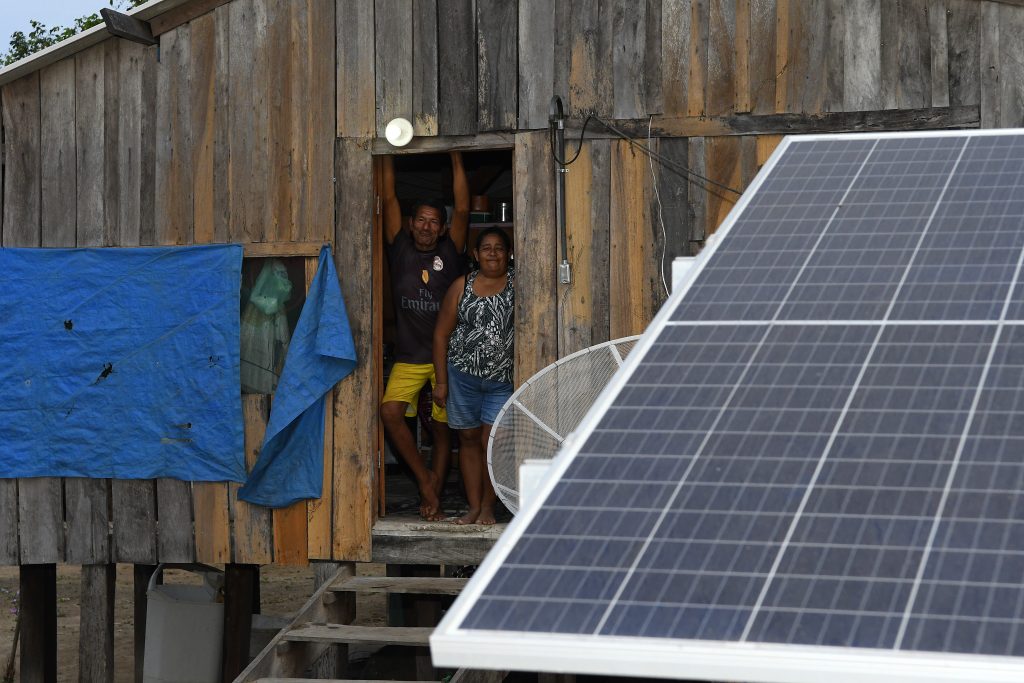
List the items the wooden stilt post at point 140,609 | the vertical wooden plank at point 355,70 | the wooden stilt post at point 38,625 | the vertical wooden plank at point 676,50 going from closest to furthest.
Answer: the vertical wooden plank at point 676,50, the vertical wooden plank at point 355,70, the wooden stilt post at point 38,625, the wooden stilt post at point 140,609

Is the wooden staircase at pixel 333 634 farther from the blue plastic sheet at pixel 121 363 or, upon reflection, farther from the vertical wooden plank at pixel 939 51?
the vertical wooden plank at pixel 939 51

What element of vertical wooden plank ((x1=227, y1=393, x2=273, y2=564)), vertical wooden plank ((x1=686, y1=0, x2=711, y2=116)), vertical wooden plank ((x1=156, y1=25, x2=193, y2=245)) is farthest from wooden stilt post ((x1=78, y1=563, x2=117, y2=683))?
vertical wooden plank ((x1=686, y1=0, x2=711, y2=116))

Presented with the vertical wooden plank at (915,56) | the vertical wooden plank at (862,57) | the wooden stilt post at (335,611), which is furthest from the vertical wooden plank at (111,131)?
the vertical wooden plank at (915,56)

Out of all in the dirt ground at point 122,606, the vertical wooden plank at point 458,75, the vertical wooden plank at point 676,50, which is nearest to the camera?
the vertical wooden plank at point 676,50

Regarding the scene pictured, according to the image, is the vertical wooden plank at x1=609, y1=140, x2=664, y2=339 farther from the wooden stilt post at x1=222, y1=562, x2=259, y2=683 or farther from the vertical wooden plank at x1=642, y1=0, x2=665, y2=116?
the wooden stilt post at x1=222, y1=562, x2=259, y2=683

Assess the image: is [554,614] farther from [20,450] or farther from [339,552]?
[20,450]

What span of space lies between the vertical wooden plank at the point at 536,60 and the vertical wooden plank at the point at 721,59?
929 mm

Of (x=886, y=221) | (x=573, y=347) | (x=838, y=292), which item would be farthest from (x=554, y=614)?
(x=573, y=347)

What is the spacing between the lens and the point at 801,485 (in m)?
3.26

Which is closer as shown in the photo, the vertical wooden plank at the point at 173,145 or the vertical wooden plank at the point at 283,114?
the vertical wooden plank at the point at 283,114

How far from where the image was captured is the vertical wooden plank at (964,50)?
25.5 ft

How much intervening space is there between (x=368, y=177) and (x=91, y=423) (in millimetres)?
2525

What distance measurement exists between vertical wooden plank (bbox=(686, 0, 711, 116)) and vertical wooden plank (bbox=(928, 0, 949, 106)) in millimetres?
1303

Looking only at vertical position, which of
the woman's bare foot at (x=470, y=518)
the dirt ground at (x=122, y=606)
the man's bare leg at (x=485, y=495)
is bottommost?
the dirt ground at (x=122, y=606)
